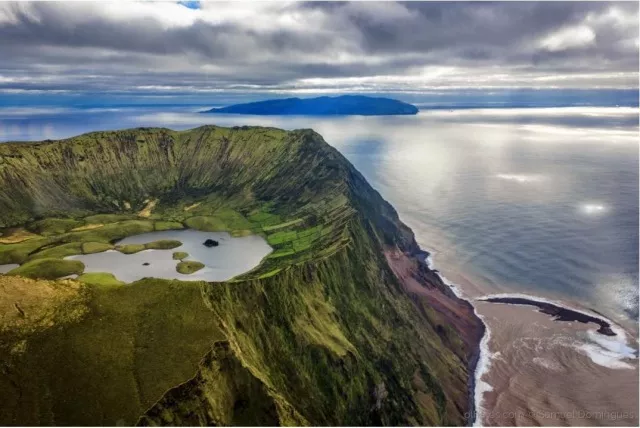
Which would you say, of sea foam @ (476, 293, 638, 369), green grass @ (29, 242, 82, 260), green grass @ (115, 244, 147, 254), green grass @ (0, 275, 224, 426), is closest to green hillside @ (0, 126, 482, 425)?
green grass @ (0, 275, 224, 426)

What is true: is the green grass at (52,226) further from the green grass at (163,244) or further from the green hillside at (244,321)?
the green grass at (163,244)

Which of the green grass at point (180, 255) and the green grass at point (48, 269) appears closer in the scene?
the green grass at point (48, 269)

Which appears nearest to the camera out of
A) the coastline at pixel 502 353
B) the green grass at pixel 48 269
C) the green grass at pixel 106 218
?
the coastline at pixel 502 353

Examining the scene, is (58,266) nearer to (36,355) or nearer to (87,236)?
(87,236)

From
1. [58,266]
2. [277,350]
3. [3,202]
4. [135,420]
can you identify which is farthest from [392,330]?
[3,202]

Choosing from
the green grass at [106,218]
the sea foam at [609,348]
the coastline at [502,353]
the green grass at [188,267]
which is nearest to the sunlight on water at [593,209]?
the coastline at [502,353]

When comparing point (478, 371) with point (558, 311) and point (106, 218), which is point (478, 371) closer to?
point (558, 311)

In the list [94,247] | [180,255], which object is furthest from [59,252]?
[180,255]
